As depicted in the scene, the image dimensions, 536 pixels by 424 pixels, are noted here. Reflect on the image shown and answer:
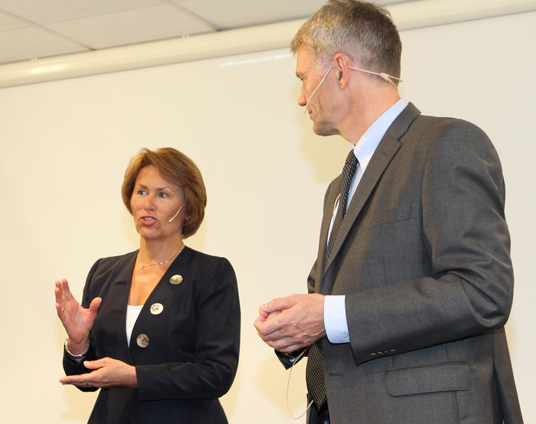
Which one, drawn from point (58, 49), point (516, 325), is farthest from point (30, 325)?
point (516, 325)

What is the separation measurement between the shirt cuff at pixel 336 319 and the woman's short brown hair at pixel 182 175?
1491mm

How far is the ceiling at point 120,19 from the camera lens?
3.77 m

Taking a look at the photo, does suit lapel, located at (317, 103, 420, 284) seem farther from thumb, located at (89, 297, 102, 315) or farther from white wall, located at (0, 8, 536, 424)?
white wall, located at (0, 8, 536, 424)

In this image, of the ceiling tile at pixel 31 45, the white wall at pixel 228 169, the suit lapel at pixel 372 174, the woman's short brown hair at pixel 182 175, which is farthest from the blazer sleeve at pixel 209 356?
the ceiling tile at pixel 31 45

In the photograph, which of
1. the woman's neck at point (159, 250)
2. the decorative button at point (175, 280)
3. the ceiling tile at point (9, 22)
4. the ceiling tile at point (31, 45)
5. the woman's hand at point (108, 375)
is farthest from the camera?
the ceiling tile at point (31, 45)

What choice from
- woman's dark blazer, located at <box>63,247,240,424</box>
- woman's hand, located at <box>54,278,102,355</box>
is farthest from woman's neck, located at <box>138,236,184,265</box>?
woman's hand, located at <box>54,278,102,355</box>

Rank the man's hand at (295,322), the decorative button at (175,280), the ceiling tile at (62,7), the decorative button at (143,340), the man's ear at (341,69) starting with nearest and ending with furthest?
the man's hand at (295,322)
the man's ear at (341,69)
the decorative button at (143,340)
the decorative button at (175,280)
the ceiling tile at (62,7)

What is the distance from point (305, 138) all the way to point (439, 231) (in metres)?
2.85

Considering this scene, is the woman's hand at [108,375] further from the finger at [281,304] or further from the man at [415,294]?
the finger at [281,304]

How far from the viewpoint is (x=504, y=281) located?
1.37m

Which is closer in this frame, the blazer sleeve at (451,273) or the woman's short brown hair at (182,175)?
the blazer sleeve at (451,273)

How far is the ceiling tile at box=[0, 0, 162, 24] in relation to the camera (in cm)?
370

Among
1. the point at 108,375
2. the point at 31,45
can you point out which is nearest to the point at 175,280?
the point at 108,375

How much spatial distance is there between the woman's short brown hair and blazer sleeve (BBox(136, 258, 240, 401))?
0.33m
